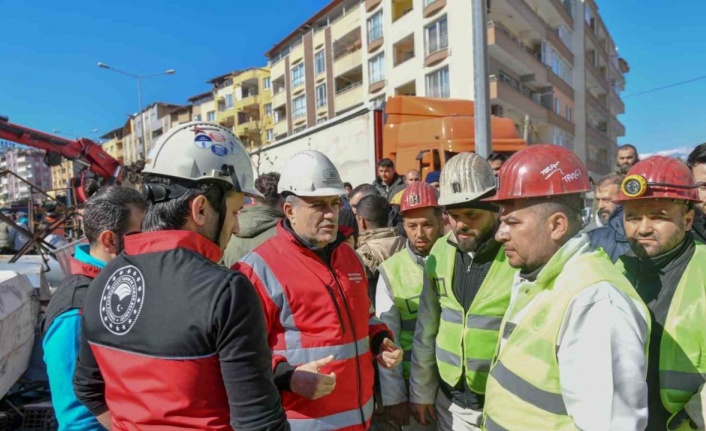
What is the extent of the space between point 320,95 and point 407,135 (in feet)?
105

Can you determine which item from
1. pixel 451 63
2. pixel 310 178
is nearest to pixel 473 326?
pixel 310 178

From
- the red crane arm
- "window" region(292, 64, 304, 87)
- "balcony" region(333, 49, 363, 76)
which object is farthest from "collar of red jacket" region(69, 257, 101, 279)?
"window" region(292, 64, 304, 87)

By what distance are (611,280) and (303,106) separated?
141 ft

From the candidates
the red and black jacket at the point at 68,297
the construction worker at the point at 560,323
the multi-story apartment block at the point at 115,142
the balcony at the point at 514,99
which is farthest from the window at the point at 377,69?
the multi-story apartment block at the point at 115,142

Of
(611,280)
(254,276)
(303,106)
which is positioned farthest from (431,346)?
(303,106)

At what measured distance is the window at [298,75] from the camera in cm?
4306

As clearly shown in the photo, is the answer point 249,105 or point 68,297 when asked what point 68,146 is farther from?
point 249,105

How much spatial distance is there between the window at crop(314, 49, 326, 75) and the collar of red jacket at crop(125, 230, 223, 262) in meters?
39.6

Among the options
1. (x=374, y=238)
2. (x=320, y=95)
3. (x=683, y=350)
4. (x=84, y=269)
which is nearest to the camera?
(x=683, y=350)

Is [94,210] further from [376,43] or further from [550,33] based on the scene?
[550,33]

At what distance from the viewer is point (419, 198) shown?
3410 mm

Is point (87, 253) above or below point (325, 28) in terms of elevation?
below

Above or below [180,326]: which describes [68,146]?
above

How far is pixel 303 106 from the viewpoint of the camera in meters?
43.2
